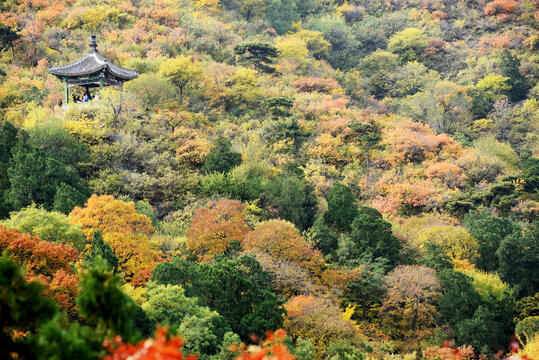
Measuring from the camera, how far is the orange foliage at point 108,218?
2130 centimetres

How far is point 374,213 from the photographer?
28.3m

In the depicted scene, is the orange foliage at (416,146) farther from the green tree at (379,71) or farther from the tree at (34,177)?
the tree at (34,177)

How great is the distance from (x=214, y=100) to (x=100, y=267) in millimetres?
37476

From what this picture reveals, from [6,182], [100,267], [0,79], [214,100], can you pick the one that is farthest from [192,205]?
[100,267]

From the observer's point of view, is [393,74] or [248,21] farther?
[248,21]

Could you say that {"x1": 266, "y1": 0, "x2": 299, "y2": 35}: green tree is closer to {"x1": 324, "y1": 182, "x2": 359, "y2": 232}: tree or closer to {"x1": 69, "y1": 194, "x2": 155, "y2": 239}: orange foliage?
{"x1": 324, "y1": 182, "x2": 359, "y2": 232}: tree

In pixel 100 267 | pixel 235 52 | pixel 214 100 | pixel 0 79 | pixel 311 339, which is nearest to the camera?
pixel 100 267

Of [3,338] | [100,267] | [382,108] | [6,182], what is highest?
[100,267]

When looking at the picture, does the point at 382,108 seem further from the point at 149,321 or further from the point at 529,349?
the point at 149,321

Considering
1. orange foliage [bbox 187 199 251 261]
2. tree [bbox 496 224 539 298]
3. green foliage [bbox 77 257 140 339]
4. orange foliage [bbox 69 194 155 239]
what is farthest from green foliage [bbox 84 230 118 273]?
tree [bbox 496 224 539 298]

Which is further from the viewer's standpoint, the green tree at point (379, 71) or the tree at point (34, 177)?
the green tree at point (379, 71)

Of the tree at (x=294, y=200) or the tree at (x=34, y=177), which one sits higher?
the tree at (x=34, y=177)

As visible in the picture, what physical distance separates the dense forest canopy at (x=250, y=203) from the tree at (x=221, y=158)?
0.13 metres

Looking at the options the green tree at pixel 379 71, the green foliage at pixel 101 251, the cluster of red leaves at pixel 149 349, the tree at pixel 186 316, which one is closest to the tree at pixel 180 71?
the green tree at pixel 379 71
